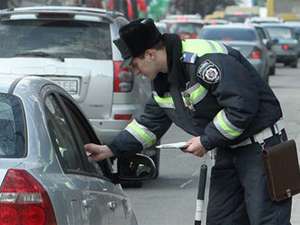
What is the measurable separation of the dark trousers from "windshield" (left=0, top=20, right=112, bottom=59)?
18.2ft

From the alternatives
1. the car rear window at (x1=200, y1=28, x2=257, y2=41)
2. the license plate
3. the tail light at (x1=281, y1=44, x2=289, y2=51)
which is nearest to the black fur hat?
the license plate

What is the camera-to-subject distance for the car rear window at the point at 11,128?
421 centimetres

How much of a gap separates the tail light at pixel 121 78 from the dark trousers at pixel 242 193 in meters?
5.33

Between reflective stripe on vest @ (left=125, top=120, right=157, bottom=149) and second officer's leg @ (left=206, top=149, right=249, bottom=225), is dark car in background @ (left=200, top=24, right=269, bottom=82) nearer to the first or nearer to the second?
reflective stripe on vest @ (left=125, top=120, right=157, bottom=149)

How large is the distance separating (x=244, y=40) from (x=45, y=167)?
23028 millimetres

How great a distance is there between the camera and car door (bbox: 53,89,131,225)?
Answer: 4586mm

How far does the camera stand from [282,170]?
528 cm

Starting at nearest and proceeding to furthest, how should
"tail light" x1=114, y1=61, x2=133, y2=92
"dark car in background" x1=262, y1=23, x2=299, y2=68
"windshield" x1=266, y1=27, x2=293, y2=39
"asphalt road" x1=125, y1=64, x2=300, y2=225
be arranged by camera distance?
"asphalt road" x1=125, y1=64, x2=300, y2=225, "tail light" x1=114, y1=61, x2=133, y2=92, "dark car in background" x1=262, y1=23, x2=299, y2=68, "windshield" x1=266, y1=27, x2=293, y2=39

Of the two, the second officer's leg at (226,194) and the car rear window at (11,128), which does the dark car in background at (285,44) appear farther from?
the car rear window at (11,128)

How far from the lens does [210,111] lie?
524 centimetres

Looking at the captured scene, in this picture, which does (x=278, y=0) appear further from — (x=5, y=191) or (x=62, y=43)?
(x=5, y=191)

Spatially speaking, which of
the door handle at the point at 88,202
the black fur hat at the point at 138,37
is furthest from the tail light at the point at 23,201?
the black fur hat at the point at 138,37

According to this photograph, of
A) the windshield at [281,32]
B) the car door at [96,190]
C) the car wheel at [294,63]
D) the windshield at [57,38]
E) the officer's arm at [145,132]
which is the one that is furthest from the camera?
the windshield at [281,32]

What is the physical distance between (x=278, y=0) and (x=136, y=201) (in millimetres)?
74432
